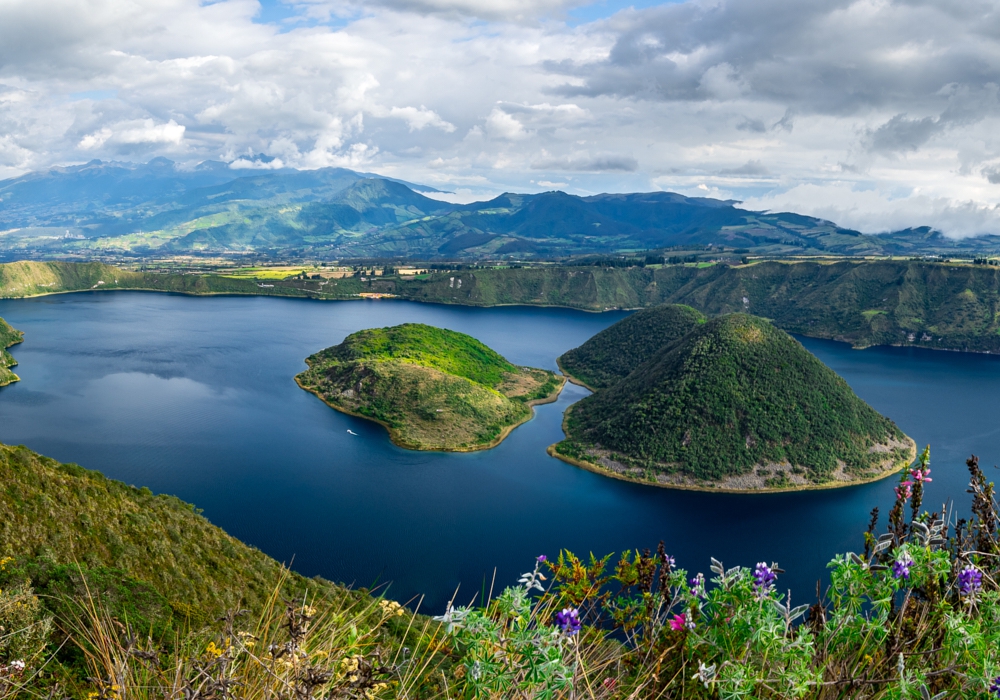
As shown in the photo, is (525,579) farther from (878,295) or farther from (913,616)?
(878,295)

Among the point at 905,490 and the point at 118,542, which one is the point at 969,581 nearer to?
the point at 905,490

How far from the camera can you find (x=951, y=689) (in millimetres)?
5875

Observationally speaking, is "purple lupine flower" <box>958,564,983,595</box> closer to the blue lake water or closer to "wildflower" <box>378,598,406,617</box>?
"wildflower" <box>378,598,406,617</box>

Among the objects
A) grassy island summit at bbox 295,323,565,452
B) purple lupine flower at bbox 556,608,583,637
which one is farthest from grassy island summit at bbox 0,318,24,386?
purple lupine flower at bbox 556,608,583,637

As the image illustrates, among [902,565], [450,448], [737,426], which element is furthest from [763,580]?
[737,426]

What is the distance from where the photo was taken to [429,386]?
83.9 metres

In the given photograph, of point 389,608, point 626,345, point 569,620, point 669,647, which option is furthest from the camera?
point 626,345

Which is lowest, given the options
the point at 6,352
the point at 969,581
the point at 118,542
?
the point at 6,352

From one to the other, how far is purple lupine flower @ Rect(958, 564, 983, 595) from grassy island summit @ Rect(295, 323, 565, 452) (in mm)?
66321

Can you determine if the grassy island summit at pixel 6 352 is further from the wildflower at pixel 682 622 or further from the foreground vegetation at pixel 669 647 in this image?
the wildflower at pixel 682 622

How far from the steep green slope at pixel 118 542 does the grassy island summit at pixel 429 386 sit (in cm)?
3745

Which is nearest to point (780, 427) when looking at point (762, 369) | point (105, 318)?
point (762, 369)

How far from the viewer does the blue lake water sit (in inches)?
1948

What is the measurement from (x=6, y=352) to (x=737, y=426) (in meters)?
125
